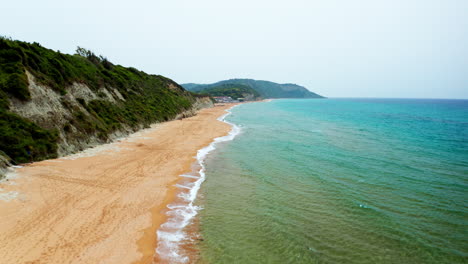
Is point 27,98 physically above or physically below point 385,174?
above

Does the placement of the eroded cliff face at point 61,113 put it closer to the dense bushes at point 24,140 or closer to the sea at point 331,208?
the dense bushes at point 24,140

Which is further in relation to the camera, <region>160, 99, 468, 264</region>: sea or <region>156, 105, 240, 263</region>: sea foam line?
<region>160, 99, 468, 264</region>: sea

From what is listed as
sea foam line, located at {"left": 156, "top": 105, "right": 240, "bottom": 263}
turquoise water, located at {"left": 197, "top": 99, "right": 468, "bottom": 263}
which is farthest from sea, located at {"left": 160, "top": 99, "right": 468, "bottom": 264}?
sea foam line, located at {"left": 156, "top": 105, "right": 240, "bottom": 263}

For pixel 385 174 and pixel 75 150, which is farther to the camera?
pixel 75 150

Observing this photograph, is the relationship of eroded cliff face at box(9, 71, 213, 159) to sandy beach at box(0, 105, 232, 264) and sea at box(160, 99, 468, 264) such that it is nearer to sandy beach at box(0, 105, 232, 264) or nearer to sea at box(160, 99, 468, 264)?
sandy beach at box(0, 105, 232, 264)

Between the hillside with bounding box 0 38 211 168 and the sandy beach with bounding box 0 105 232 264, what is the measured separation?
199cm

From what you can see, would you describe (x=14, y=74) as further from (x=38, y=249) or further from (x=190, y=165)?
(x=38, y=249)

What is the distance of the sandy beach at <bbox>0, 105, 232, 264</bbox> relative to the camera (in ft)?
29.8

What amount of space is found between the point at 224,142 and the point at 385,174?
18.3 metres

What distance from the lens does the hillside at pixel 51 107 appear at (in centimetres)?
1866

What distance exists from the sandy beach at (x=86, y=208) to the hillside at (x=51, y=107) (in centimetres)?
199

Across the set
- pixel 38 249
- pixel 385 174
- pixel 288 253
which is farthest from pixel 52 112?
pixel 385 174

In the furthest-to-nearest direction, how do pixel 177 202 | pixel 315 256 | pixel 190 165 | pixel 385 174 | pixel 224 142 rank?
1. pixel 224 142
2. pixel 190 165
3. pixel 385 174
4. pixel 177 202
5. pixel 315 256

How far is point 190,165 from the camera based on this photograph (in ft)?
70.4
